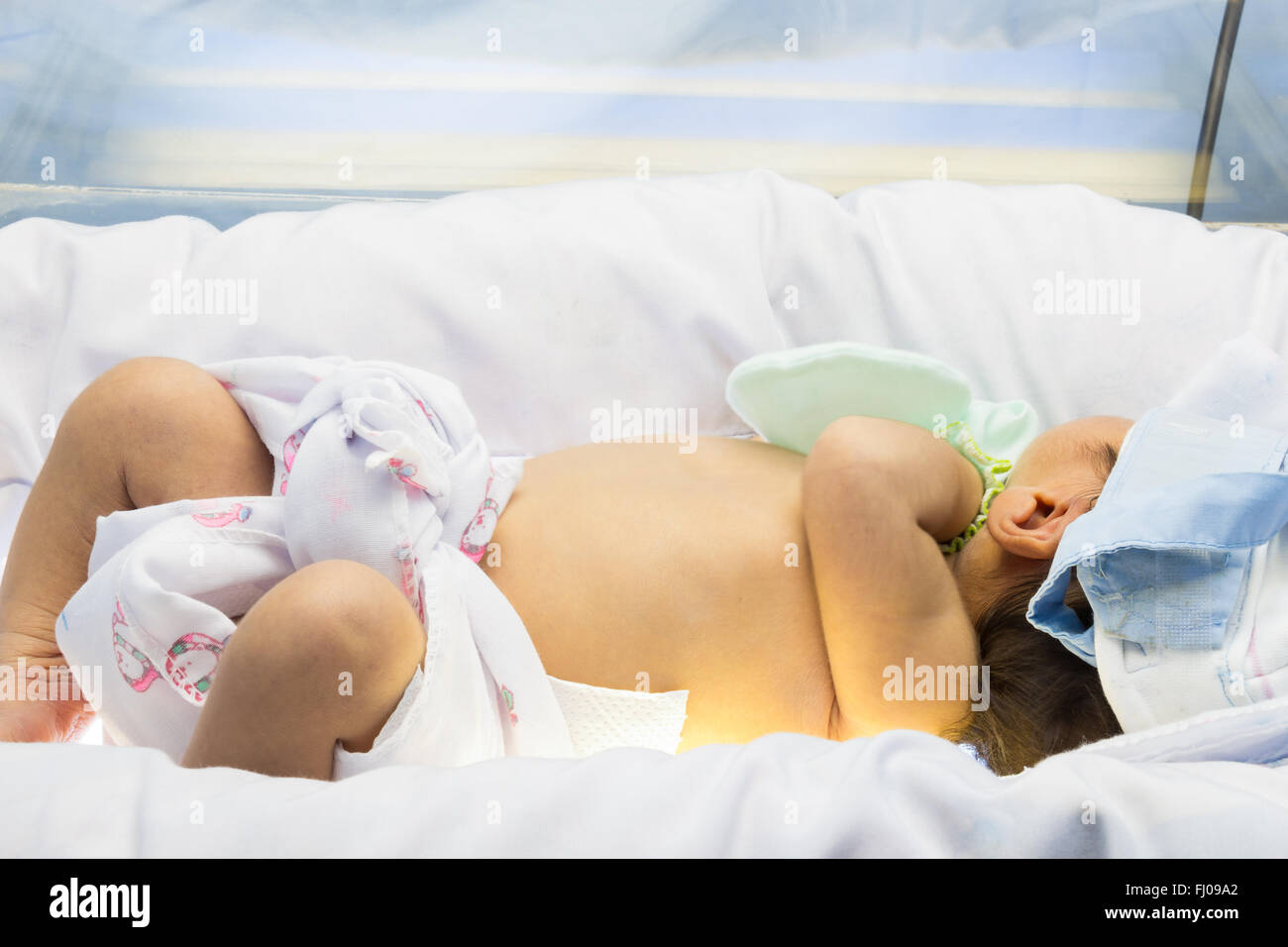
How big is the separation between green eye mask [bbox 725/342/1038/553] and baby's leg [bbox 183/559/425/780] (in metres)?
0.49

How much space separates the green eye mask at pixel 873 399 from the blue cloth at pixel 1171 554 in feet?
0.61

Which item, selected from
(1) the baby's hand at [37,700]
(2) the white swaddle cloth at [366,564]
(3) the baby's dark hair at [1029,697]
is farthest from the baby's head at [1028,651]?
(1) the baby's hand at [37,700]

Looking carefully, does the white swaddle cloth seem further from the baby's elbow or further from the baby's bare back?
the baby's elbow

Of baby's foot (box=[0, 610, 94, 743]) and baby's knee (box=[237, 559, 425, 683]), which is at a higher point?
baby's knee (box=[237, 559, 425, 683])

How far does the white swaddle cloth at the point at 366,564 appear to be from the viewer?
31.9 inches

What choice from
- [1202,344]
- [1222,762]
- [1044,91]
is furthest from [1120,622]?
[1044,91]

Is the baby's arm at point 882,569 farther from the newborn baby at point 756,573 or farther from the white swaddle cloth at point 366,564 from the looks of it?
the white swaddle cloth at point 366,564

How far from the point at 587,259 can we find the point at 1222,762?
31.3 inches

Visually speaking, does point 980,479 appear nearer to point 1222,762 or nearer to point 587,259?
point 1222,762

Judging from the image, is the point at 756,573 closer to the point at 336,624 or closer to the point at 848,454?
the point at 848,454

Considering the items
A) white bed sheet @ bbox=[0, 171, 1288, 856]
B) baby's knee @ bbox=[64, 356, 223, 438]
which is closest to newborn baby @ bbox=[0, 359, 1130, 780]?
baby's knee @ bbox=[64, 356, 223, 438]

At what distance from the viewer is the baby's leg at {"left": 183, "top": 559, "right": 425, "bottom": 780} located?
0.73m

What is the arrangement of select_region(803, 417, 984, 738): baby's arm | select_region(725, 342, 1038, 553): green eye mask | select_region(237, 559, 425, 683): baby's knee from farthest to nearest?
select_region(725, 342, 1038, 553): green eye mask < select_region(803, 417, 984, 738): baby's arm < select_region(237, 559, 425, 683): baby's knee
